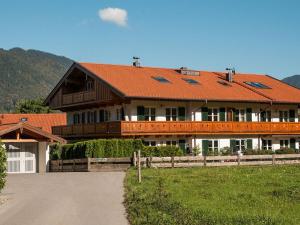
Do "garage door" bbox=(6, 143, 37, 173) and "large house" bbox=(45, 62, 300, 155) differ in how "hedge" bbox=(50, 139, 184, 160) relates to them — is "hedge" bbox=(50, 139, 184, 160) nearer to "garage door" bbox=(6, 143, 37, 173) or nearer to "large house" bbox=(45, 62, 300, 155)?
"garage door" bbox=(6, 143, 37, 173)

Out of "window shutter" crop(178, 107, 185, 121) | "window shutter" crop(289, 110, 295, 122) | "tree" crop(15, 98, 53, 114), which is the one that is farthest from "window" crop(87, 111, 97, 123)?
"tree" crop(15, 98, 53, 114)

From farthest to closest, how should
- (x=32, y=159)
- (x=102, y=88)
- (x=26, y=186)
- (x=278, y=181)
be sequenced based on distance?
(x=102, y=88)
(x=32, y=159)
(x=26, y=186)
(x=278, y=181)

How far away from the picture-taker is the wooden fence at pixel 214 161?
36.5m

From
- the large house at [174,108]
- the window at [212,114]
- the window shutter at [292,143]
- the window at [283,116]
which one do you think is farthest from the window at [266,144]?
the window at [212,114]

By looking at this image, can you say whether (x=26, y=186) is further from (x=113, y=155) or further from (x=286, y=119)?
(x=286, y=119)

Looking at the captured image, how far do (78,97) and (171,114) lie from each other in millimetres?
8613

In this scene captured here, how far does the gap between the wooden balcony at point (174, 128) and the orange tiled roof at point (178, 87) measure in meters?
2.07

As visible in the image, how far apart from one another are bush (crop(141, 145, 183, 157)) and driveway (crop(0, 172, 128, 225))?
10.0 meters

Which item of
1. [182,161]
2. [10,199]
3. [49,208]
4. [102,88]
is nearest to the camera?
[49,208]

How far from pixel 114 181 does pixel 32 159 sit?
14.8 m

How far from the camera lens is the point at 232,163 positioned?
125 ft

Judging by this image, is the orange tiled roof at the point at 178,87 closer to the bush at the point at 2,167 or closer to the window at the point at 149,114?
the window at the point at 149,114

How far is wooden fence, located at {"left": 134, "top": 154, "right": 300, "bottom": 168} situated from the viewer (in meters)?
36.5

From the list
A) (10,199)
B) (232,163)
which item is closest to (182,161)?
(232,163)
